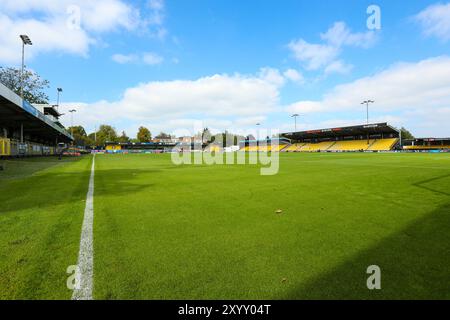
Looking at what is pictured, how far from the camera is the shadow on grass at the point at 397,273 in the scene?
2385 millimetres

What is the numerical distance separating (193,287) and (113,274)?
907mm

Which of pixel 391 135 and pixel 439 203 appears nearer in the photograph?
pixel 439 203

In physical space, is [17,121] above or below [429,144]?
above

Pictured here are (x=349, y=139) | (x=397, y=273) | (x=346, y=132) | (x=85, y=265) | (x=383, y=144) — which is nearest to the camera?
(x=397, y=273)

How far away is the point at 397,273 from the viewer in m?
2.73

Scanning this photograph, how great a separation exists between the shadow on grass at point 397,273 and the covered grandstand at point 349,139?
212 feet

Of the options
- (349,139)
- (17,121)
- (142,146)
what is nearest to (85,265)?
(17,121)

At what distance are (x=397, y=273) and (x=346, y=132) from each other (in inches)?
3002

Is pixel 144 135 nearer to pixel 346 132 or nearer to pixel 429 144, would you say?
pixel 346 132

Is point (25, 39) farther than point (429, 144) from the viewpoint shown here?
No
